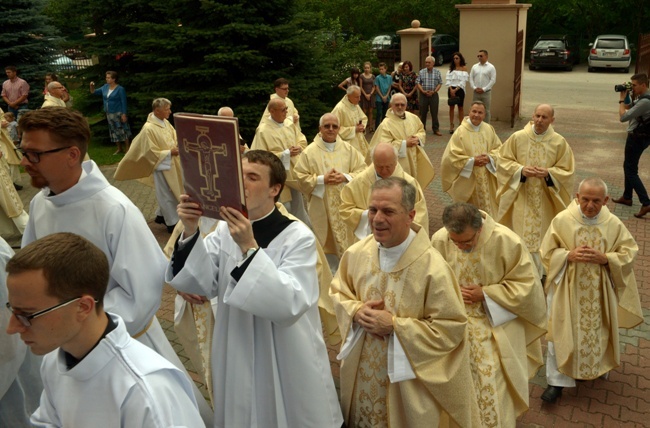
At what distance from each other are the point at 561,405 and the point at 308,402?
105 inches

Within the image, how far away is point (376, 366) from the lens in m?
3.94

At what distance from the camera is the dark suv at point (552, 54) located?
2864cm

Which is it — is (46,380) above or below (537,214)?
above

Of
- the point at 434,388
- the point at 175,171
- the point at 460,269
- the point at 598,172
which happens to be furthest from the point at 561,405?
the point at 598,172

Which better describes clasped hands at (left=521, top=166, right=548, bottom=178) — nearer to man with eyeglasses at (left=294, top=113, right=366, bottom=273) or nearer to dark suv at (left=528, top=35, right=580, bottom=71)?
man with eyeglasses at (left=294, top=113, right=366, bottom=273)

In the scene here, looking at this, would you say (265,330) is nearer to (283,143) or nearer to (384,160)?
(384,160)

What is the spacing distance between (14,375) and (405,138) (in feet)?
23.5

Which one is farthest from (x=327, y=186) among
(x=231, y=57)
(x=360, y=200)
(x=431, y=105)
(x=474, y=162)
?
(x=431, y=105)

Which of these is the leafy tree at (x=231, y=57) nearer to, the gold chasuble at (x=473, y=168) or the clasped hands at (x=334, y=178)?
the gold chasuble at (x=473, y=168)

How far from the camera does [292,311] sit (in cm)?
325

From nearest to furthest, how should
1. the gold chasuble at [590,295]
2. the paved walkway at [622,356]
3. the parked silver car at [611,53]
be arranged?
the paved walkway at [622,356] → the gold chasuble at [590,295] → the parked silver car at [611,53]

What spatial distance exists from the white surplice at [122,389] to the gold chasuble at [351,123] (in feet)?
31.2

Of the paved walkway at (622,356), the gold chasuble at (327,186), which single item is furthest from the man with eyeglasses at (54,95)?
the gold chasuble at (327,186)

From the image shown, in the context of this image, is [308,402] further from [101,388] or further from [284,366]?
[101,388]
